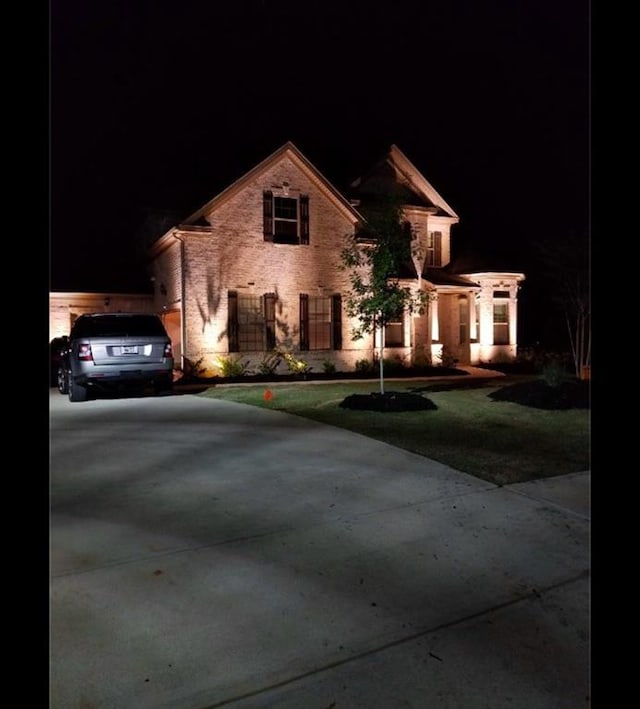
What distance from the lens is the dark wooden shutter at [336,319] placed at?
20.1 metres

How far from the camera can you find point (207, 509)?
5.26 m

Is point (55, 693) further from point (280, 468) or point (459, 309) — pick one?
point (459, 309)

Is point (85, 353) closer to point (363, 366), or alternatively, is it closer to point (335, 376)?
point (335, 376)

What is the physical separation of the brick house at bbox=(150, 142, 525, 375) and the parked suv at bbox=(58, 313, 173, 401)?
4783 millimetres

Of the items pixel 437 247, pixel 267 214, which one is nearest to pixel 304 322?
pixel 267 214

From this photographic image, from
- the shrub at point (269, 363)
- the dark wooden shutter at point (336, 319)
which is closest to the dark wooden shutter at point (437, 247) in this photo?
the dark wooden shutter at point (336, 319)

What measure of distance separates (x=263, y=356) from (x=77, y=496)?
1333cm

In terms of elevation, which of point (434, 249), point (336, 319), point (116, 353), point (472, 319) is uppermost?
point (434, 249)

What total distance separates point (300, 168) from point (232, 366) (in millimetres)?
7083

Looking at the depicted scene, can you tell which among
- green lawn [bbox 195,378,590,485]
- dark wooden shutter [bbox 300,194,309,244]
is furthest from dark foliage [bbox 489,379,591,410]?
dark wooden shutter [bbox 300,194,309,244]

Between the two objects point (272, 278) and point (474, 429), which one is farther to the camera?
point (272, 278)

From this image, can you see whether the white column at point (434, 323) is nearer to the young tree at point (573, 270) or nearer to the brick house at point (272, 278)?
the brick house at point (272, 278)

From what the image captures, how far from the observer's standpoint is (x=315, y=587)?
3.67 m

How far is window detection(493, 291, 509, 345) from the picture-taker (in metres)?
23.5
